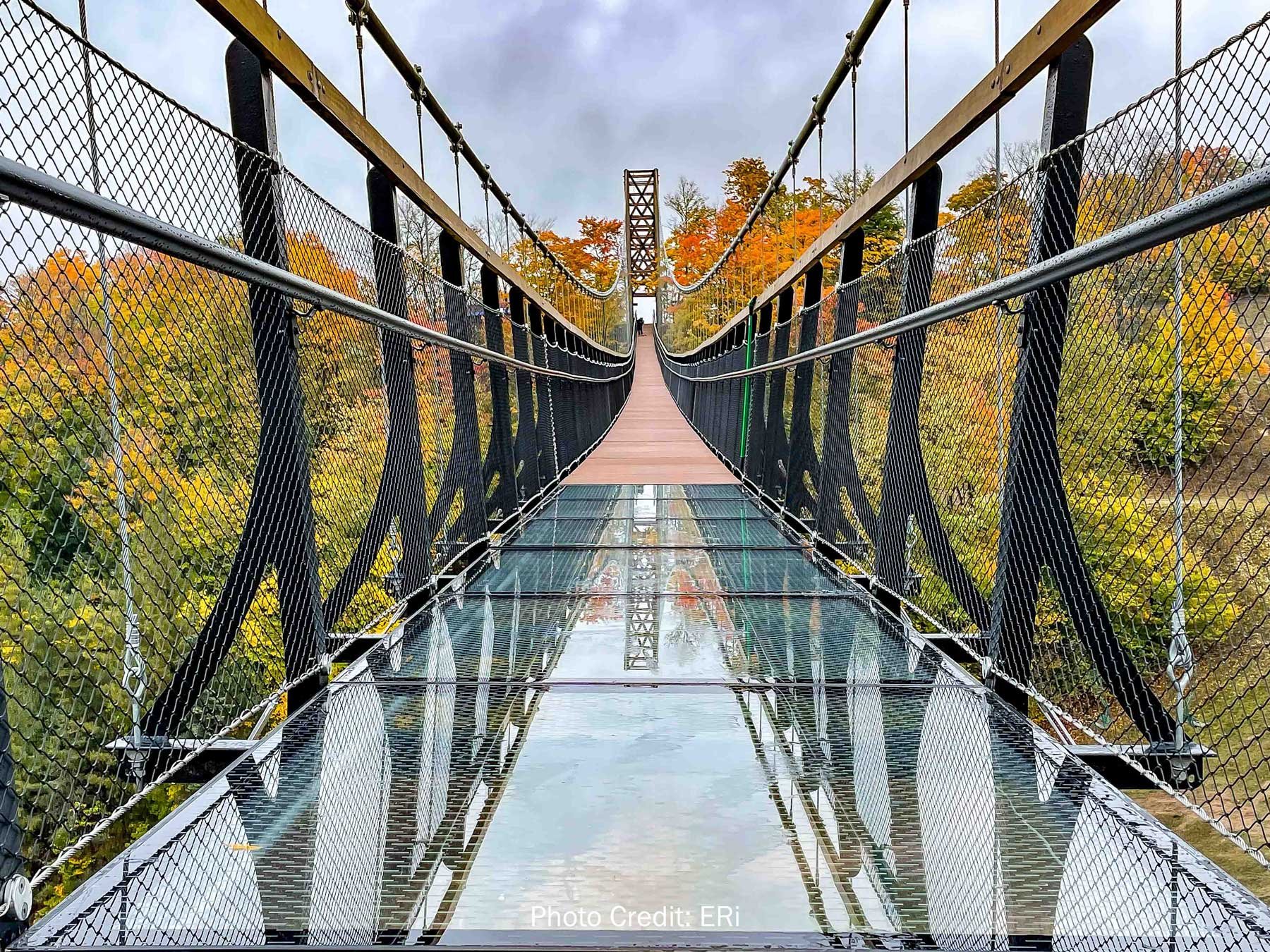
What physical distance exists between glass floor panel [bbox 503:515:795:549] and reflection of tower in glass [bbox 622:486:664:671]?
0.05ft

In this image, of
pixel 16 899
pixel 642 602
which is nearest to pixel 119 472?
pixel 16 899

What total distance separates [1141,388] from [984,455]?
2.15 feet

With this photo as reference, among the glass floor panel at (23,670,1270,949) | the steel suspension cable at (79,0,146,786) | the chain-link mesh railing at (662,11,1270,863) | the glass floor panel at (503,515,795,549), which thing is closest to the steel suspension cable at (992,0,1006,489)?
the chain-link mesh railing at (662,11,1270,863)

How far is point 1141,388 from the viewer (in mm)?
2305

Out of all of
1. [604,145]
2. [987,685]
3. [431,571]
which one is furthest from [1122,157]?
[604,145]

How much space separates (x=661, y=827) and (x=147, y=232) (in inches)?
37.5

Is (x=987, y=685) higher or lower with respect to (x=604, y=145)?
lower

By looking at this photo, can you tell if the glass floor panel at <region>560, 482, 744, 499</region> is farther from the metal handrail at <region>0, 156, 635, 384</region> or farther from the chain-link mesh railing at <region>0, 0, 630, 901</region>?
the metal handrail at <region>0, 156, 635, 384</region>

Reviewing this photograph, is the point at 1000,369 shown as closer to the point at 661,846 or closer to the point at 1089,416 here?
the point at 1089,416

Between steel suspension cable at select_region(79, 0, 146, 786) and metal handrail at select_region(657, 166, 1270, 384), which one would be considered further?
steel suspension cable at select_region(79, 0, 146, 786)

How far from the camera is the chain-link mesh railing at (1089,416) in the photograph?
5.64ft

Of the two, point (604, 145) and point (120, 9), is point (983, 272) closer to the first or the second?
point (120, 9)

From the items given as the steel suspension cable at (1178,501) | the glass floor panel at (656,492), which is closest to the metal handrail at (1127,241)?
the steel suspension cable at (1178,501)

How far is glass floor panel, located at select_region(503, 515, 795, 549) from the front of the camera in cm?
443
